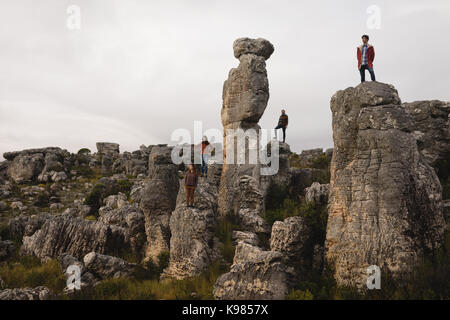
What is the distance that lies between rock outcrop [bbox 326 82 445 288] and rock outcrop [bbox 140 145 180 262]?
25.7ft

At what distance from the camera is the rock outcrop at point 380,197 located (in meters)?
10.4

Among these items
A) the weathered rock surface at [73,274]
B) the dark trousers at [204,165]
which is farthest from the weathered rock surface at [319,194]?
the weathered rock surface at [73,274]

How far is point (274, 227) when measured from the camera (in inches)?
527

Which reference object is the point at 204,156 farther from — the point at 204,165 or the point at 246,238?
the point at 246,238

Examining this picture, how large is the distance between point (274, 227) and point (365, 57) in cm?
657

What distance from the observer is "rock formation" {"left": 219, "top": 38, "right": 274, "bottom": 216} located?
728 inches

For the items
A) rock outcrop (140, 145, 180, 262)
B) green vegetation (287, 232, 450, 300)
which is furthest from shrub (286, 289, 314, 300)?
rock outcrop (140, 145, 180, 262)

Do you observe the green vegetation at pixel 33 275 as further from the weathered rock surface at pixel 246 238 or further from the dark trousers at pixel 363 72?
the dark trousers at pixel 363 72

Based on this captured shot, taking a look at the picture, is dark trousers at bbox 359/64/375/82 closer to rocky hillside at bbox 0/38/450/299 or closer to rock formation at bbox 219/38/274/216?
rocky hillside at bbox 0/38/450/299

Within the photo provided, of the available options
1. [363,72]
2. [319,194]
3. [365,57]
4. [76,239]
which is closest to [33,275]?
[76,239]

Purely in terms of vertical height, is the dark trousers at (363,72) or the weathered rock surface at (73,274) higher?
the dark trousers at (363,72)

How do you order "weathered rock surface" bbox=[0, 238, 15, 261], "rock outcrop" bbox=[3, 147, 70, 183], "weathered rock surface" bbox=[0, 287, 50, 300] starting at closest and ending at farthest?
"weathered rock surface" bbox=[0, 287, 50, 300] < "weathered rock surface" bbox=[0, 238, 15, 261] < "rock outcrop" bbox=[3, 147, 70, 183]

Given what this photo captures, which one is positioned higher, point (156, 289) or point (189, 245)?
point (189, 245)

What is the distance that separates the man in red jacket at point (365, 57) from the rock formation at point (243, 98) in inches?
252
